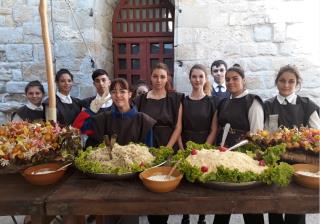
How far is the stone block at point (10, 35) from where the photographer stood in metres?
5.50

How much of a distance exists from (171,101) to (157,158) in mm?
1219

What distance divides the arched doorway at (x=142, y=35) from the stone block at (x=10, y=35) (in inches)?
69.7

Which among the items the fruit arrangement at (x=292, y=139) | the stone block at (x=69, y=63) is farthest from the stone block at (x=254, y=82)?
the stone block at (x=69, y=63)

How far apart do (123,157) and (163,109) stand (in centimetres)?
129

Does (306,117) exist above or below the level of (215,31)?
below

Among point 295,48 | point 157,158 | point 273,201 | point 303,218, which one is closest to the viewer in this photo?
point 273,201

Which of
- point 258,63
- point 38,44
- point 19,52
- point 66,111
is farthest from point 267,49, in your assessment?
point 19,52

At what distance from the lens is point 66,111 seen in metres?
4.17

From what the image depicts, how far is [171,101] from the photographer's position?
3.60m

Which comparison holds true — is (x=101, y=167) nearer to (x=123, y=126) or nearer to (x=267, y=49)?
(x=123, y=126)

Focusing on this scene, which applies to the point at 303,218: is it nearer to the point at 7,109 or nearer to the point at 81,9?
the point at 81,9

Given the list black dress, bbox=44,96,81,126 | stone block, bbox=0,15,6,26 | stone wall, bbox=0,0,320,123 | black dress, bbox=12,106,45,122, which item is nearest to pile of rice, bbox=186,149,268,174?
black dress, bbox=44,96,81,126

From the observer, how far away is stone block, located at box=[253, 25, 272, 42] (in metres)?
5.39

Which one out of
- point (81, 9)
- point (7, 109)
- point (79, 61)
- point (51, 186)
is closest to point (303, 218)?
point (51, 186)
